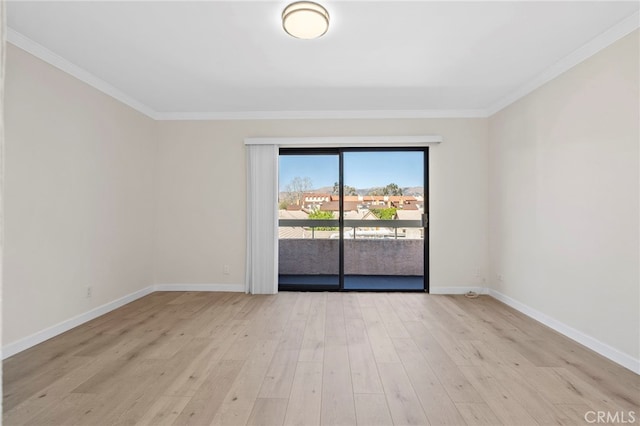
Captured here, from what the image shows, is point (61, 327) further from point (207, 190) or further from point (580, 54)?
point (580, 54)

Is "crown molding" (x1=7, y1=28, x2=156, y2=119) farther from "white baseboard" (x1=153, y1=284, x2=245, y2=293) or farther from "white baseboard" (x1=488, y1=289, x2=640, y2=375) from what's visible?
"white baseboard" (x1=488, y1=289, x2=640, y2=375)

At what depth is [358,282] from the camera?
15.1 ft

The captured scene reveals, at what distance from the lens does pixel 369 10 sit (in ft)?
6.95

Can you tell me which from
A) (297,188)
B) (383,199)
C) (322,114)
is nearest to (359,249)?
(383,199)

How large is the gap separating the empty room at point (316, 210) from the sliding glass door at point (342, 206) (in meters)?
0.03

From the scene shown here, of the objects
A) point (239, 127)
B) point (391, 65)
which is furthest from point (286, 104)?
point (391, 65)

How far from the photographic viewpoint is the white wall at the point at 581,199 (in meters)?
2.24

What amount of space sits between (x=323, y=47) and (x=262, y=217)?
2.28 metres

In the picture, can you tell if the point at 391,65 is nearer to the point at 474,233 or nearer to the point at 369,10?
the point at 369,10

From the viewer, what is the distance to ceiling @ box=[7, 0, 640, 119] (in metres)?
2.13

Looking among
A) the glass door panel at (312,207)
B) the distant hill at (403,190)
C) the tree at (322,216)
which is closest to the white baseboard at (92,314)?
the glass door panel at (312,207)

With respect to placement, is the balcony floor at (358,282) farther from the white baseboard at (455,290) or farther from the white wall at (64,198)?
the white wall at (64,198)

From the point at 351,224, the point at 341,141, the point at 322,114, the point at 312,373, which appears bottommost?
the point at 312,373

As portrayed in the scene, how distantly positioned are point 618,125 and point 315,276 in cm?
363
